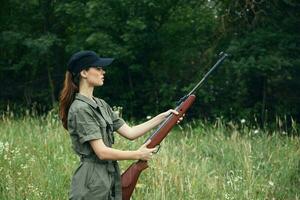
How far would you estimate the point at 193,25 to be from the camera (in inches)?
575

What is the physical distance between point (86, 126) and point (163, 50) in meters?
11.7

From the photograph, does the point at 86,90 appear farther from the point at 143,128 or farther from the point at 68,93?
the point at 143,128

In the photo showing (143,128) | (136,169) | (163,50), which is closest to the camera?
(136,169)

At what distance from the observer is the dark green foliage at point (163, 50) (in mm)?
12484

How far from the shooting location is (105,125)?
3.56 meters

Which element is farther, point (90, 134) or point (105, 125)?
point (105, 125)

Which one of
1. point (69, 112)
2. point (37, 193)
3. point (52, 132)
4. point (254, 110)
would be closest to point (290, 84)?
point (254, 110)

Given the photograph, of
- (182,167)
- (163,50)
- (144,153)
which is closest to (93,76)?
(144,153)

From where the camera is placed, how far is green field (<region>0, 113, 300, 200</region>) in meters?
5.24

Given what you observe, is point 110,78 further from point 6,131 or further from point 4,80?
point 6,131

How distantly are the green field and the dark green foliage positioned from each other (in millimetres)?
4945

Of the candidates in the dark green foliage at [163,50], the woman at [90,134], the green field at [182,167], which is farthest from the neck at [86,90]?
the dark green foliage at [163,50]

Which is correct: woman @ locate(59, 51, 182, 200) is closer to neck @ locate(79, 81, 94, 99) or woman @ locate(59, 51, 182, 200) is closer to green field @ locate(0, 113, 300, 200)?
neck @ locate(79, 81, 94, 99)

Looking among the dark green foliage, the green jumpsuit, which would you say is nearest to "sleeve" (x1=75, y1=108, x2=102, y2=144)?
the green jumpsuit
